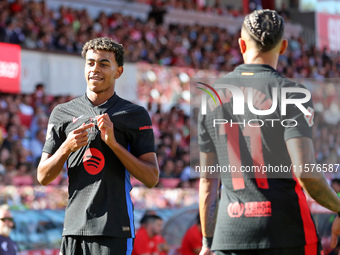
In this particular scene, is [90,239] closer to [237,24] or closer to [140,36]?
[140,36]

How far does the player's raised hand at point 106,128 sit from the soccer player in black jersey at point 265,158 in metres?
0.83

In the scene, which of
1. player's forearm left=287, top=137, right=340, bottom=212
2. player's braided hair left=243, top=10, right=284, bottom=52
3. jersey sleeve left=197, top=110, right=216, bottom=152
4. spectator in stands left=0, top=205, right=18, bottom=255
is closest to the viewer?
player's forearm left=287, top=137, right=340, bottom=212

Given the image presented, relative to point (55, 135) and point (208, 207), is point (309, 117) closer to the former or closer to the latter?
point (208, 207)

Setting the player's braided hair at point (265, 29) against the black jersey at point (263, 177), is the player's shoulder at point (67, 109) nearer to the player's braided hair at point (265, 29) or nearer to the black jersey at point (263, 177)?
the black jersey at point (263, 177)

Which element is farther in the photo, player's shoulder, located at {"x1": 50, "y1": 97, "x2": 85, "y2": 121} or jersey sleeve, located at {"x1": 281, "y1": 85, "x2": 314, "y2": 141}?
player's shoulder, located at {"x1": 50, "y1": 97, "x2": 85, "y2": 121}

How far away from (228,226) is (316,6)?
1663 inches

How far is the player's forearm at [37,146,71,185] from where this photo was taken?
13.4 ft

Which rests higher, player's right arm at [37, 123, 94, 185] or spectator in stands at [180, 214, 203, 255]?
player's right arm at [37, 123, 94, 185]

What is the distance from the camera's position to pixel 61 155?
4.09 metres

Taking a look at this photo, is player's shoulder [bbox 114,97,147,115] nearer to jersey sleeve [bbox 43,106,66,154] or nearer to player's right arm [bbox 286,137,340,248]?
jersey sleeve [bbox 43,106,66,154]

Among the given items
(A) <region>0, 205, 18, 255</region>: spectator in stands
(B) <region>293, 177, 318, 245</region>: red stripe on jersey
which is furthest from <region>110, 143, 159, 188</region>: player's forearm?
(A) <region>0, 205, 18, 255</region>: spectator in stands

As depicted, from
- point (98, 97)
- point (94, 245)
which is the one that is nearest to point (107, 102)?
point (98, 97)

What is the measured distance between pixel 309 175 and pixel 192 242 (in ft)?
23.5

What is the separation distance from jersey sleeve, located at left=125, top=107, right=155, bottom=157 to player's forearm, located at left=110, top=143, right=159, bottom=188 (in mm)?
55
